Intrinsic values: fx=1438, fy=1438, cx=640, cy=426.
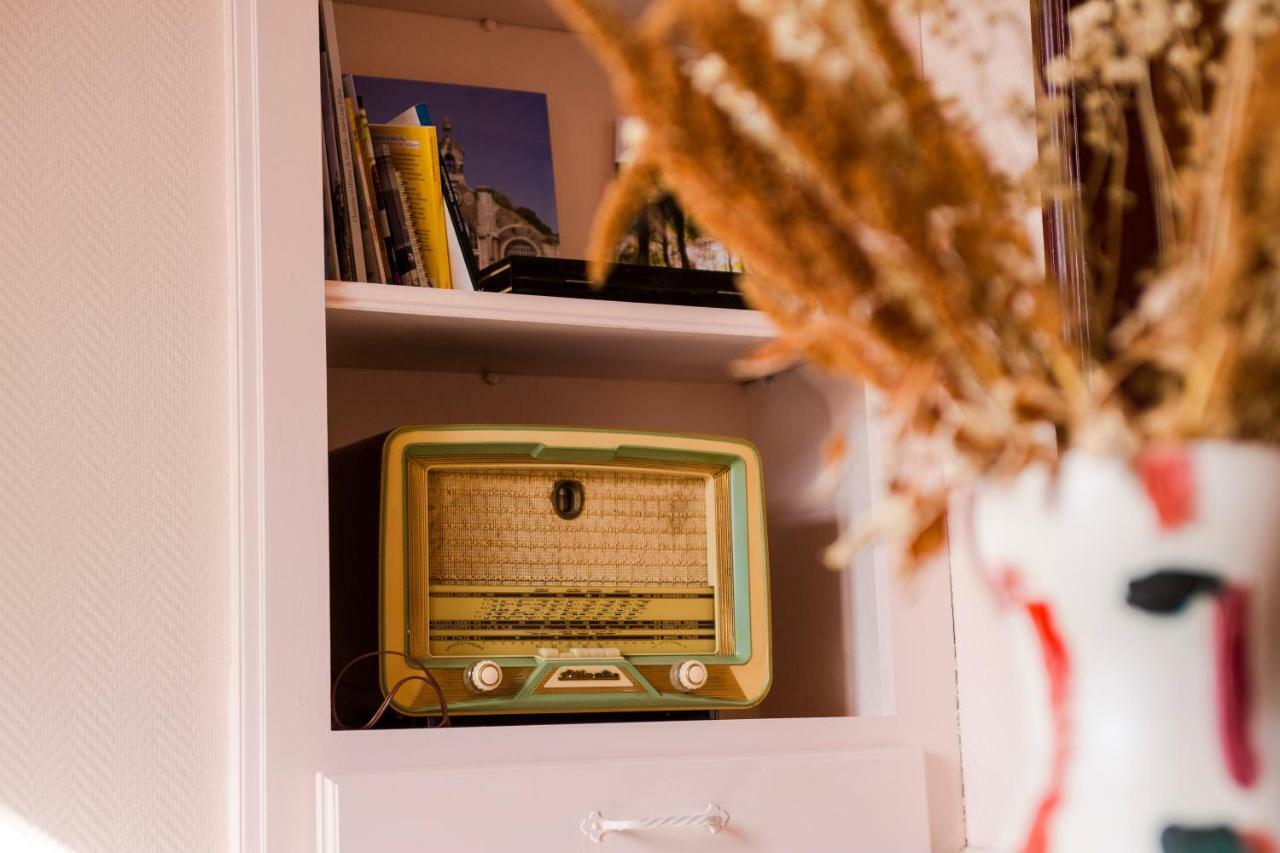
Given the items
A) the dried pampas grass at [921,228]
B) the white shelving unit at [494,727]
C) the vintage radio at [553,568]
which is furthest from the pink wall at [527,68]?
the dried pampas grass at [921,228]

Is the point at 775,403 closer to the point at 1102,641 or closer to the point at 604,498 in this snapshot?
the point at 604,498

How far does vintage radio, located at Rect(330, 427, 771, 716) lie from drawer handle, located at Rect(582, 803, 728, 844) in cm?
13

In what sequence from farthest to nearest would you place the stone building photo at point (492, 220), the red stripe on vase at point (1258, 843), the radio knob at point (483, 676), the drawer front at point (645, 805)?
the stone building photo at point (492, 220) → the radio knob at point (483, 676) → the drawer front at point (645, 805) → the red stripe on vase at point (1258, 843)

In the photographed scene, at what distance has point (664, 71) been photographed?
46 cm

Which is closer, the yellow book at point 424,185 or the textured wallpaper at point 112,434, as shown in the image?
the textured wallpaper at point 112,434

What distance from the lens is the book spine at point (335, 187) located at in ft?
4.75

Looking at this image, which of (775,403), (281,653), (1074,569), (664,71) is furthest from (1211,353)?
(775,403)

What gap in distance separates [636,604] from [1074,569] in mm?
1047

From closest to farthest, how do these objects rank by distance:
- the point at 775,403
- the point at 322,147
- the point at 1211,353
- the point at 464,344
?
the point at 1211,353 → the point at 322,147 → the point at 464,344 → the point at 775,403

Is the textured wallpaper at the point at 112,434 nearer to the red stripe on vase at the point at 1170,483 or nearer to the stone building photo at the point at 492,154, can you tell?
the stone building photo at the point at 492,154

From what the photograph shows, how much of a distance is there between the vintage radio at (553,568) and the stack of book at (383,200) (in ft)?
0.60

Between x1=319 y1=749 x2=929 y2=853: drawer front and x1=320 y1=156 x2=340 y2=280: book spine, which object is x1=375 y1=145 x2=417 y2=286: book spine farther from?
x1=319 y1=749 x2=929 y2=853: drawer front

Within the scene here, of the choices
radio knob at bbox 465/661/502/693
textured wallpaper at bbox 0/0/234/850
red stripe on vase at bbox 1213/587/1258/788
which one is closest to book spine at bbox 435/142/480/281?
textured wallpaper at bbox 0/0/234/850

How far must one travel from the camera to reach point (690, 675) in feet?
4.86
